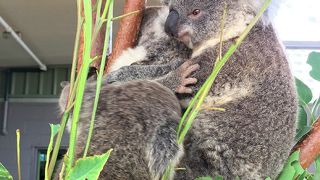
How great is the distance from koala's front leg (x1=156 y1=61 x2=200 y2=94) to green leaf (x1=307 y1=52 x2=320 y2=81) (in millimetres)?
371

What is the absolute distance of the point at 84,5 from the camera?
34.9 inches

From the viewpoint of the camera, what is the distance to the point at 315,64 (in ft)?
5.37

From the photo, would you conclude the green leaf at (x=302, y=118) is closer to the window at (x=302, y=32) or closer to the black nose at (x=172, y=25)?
the black nose at (x=172, y=25)

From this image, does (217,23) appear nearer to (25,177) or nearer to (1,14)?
(1,14)

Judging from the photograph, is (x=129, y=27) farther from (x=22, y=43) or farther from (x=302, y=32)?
(x=22, y=43)

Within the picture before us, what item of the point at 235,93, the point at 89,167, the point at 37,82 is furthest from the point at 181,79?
the point at 37,82

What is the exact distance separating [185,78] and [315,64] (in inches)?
A: 17.0

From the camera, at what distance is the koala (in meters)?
1.45

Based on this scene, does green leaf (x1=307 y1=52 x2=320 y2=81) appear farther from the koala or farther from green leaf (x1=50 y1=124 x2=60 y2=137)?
green leaf (x1=50 y1=124 x2=60 y2=137)

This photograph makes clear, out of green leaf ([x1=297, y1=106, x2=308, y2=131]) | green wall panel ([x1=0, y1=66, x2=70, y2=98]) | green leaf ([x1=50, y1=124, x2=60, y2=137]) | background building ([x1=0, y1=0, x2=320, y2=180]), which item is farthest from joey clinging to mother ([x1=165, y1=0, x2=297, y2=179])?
green wall panel ([x1=0, y1=66, x2=70, y2=98])

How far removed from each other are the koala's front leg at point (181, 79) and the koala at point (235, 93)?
24 millimetres

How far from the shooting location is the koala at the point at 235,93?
1452 millimetres

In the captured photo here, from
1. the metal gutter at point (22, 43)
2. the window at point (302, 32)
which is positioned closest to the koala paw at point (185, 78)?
the window at point (302, 32)

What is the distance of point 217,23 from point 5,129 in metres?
8.25
